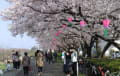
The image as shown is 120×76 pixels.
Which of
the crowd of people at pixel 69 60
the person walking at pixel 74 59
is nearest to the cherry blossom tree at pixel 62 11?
the person walking at pixel 74 59

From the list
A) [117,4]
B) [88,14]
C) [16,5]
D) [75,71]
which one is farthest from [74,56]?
[16,5]

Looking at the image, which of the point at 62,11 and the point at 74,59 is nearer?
the point at 74,59

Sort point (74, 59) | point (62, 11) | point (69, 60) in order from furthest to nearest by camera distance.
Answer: point (62, 11), point (74, 59), point (69, 60)

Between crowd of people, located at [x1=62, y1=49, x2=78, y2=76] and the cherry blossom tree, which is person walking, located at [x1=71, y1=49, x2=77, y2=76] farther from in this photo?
the cherry blossom tree

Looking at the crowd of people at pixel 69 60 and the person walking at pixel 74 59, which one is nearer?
the crowd of people at pixel 69 60

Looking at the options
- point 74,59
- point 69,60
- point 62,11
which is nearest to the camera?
point 69,60

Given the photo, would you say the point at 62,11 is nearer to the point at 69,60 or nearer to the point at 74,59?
the point at 74,59

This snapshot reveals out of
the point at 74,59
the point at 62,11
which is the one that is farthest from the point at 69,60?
the point at 62,11

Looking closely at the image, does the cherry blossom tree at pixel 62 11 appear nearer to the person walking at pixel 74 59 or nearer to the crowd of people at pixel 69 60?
the person walking at pixel 74 59

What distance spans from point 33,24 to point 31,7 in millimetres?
4669

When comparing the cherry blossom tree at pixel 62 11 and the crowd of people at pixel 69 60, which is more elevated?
the cherry blossom tree at pixel 62 11

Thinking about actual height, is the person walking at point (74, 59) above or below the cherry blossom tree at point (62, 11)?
below

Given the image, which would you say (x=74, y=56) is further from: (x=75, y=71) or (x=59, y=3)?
(x=59, y=3)

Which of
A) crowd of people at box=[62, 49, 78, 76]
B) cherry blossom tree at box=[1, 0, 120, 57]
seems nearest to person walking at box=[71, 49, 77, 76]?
crowd of people at box=[62, 49, 78, 76]
